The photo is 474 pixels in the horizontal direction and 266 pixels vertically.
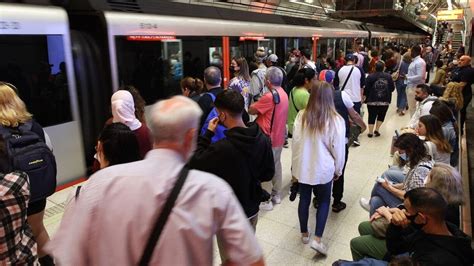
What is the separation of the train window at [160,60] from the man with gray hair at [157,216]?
364 cm

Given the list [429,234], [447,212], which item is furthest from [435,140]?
[429,234]

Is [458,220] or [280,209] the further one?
[280,209]

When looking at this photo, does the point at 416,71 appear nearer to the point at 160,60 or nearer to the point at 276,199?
the point at 276,199

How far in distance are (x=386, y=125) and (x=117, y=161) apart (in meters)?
6.79

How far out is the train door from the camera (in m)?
3.47

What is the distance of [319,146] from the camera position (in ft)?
9.45

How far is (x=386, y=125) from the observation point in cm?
741

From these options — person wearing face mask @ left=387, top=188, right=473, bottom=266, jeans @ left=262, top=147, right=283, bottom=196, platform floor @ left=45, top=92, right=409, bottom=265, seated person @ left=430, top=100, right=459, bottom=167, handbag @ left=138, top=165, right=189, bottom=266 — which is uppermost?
handbag @ left=138, top=165, right=189, bottom=266

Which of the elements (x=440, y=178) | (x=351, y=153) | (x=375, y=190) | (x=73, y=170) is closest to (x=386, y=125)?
(x=351, y=153)

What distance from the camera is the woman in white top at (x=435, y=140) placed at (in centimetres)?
316

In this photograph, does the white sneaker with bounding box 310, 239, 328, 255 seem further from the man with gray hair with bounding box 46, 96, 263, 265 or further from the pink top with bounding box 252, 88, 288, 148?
the man with gray hair with bounding box 46, 96, 263, 265

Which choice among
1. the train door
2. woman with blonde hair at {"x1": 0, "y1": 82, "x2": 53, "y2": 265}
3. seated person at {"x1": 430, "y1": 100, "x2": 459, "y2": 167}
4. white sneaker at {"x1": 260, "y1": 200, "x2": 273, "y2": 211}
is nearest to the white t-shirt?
seated person at {"x1": 430, "y1": 100, "x2": 459, "y2": 167}

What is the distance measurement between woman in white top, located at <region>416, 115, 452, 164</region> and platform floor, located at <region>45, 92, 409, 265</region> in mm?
985

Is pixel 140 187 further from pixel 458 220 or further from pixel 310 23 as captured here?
pixel 310 23
